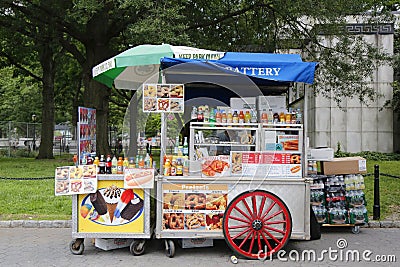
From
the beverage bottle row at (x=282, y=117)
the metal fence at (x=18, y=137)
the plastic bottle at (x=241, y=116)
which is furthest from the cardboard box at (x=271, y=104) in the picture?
the metal fence at (x=18, y=137)

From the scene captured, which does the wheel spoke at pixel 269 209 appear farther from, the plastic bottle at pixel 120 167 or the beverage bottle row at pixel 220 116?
the plastic bottle at pixel 120 167

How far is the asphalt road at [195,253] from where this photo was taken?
6.31 metres

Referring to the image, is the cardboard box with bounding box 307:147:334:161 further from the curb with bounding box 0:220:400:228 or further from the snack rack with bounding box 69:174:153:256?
the snack rack with bounding box 69:174:153:256

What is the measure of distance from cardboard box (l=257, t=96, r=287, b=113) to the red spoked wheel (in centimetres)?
135

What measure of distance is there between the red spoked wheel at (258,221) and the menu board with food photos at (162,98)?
1527mm

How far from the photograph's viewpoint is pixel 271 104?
24.0ft

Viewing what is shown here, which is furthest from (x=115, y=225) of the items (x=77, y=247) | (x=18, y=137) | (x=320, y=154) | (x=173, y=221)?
(x=18, y=137)

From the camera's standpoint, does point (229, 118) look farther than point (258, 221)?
Yes

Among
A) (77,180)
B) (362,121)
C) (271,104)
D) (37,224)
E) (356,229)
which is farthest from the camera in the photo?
(362,121)

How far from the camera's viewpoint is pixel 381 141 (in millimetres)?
22891

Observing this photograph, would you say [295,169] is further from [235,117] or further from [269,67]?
[269,67]

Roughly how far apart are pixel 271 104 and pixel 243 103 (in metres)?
0.42

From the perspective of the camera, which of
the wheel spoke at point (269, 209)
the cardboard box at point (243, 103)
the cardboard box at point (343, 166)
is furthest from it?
the cardboard box at point (343, 166)

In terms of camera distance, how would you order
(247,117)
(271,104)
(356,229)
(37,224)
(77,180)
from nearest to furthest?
(77,180) → (247,117) → (271,104) → (356,229) → (37,224)
